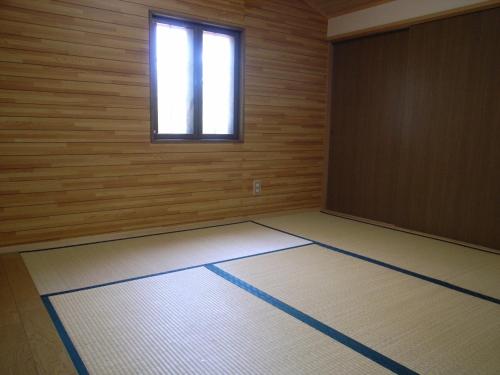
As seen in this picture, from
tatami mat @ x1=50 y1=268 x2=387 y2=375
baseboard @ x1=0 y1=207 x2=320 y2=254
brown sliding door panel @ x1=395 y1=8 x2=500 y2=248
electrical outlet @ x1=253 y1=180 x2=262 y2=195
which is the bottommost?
tatami mat @ x1=50 y1=268 x2=387 y2=375

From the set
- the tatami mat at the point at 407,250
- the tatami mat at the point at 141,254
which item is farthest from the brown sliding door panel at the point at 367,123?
the tatami mat at the point at 141,254

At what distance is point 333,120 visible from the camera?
5.27 metres

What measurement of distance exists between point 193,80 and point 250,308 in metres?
2.60

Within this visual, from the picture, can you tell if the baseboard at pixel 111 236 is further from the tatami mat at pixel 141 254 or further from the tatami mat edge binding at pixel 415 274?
the tatami mat edge binding at pixel 415 274

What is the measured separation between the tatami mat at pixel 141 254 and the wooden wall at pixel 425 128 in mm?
1434

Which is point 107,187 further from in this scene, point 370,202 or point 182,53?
point 370,202

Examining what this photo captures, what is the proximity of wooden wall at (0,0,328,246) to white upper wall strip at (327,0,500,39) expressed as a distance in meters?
0.33

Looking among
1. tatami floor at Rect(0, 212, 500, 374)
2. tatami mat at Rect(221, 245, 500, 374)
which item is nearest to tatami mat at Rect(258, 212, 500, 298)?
tatami floor at Rect(0, 212, 500, 374)

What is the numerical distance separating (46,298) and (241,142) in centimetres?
262

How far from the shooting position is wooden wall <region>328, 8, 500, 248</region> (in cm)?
373

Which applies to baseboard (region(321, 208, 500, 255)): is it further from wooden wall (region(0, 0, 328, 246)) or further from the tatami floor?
wooden wall (region(0, 0, 328, 246))

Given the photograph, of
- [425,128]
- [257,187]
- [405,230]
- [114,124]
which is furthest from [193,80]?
[405,230]

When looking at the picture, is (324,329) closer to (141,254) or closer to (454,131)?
(141,254)

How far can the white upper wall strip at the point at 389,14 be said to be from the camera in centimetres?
385
